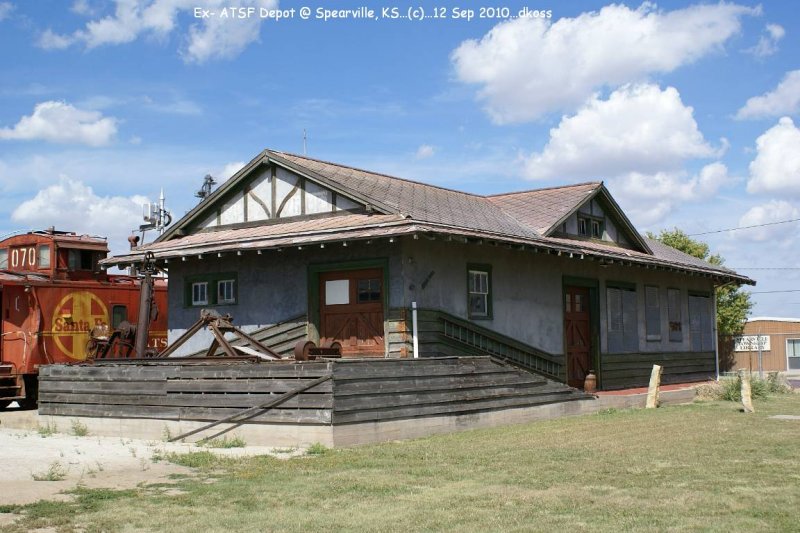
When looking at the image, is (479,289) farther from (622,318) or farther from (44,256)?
(44,256)

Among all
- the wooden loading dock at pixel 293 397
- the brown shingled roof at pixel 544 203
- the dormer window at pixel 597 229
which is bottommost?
the wooden loading dock at pixel 293 397

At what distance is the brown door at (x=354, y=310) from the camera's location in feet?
56.1

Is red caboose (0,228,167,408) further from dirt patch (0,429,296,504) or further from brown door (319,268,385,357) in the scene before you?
dirt patch (0,429,296,504)

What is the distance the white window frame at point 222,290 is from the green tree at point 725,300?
1374 inches

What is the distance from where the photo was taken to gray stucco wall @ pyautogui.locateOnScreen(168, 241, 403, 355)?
56.6 feet

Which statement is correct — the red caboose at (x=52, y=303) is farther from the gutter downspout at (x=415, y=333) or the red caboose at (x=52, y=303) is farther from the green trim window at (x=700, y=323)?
the green trim window at (x=700, y=323)

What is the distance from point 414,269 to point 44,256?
405 inches

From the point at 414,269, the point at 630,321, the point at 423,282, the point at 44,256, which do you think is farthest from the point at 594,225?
the point at 44,256

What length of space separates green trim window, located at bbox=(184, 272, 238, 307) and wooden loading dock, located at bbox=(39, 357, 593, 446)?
3.86 metres

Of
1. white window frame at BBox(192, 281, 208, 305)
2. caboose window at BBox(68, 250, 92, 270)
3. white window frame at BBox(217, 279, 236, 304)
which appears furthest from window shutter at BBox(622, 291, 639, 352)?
caboose window at BBox(68, 250, 92, 270)

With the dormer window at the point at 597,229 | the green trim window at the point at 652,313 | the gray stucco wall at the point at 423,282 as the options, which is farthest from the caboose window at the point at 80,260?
the green trim window at the point at 652,313

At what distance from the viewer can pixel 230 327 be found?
15539 millimetres

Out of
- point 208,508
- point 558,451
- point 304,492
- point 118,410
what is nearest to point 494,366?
point 558,451

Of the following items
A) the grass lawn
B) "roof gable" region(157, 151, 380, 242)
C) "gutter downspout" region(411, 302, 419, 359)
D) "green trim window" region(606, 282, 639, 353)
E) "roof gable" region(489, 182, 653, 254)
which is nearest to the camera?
the grass lawn
